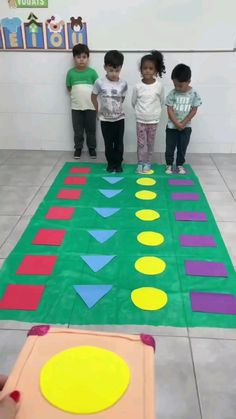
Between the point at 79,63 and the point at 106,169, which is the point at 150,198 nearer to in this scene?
the point at 106,169

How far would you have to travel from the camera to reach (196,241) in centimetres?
231

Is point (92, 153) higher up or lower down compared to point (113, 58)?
lower down

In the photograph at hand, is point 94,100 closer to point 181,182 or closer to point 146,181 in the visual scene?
point 146,181

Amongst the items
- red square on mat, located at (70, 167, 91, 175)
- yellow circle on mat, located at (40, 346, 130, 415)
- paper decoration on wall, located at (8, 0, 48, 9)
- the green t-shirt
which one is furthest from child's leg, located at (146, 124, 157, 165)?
yellow circle on mat, located at (40, 346, 130, 415)

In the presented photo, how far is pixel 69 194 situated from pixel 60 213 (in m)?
0.34

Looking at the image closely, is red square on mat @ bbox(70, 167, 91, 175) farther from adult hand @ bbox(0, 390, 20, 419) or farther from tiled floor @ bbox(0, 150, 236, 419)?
adult hand @ bbox(0, 390, 20, 419)

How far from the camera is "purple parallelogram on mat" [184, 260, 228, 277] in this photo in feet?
6.58

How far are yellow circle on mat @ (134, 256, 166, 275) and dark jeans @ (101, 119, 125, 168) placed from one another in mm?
1517

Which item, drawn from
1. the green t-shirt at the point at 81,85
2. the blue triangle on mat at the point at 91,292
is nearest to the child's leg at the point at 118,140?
the green t-shirt at the point at 81,85

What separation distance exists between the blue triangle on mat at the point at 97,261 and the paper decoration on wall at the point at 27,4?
2.58 m

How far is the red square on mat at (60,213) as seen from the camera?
2607mm

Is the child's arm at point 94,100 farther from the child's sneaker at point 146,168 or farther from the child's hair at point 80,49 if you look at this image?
the child's sneaker at point 146,168

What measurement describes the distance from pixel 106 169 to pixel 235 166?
1.26 metres

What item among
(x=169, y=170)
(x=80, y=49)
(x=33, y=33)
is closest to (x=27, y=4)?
(x=33, y=33)
